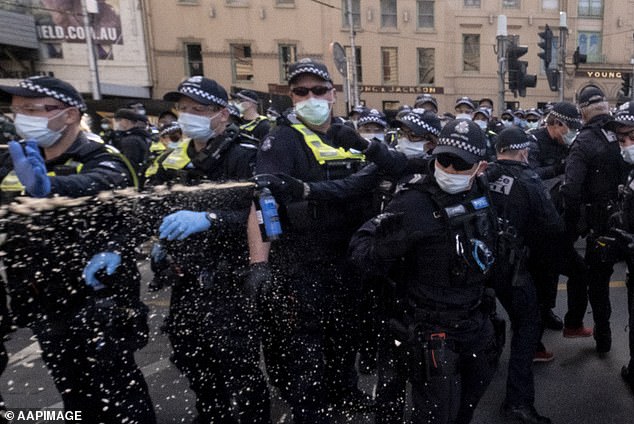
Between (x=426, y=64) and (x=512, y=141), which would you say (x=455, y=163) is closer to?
(x=512, y=141)

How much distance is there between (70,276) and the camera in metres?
2.04

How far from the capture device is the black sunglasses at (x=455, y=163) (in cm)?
200

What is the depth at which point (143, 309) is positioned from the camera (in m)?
2.48

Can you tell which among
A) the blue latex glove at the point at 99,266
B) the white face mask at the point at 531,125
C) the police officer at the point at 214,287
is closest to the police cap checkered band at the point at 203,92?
the police officer at the point at 214,287

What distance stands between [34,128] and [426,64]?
23.9m

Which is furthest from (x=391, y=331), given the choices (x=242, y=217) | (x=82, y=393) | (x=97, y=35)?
(x=97, y=35)

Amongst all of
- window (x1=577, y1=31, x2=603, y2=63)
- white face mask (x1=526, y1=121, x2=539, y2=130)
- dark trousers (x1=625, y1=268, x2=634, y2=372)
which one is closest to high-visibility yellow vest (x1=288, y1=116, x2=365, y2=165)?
dark trousers (x1=625, y1=268, x2=634, y2=372)

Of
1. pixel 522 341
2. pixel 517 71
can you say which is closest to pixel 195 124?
pixel 522 341

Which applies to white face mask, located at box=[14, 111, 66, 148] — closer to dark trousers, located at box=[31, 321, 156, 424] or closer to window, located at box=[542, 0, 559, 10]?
dark trousers, located at box=[31, 321, 156, 424]

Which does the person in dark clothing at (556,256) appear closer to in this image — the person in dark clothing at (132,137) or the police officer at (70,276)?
the police officer at (70,276)

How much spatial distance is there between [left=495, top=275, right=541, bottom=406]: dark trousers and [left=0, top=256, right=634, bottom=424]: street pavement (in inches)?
8.4

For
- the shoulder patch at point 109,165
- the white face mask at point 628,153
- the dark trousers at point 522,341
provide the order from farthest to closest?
1. the white face mask at point 628,153
2. the dark trousers at point 522,341
3. the shoulder patch at point 109,165

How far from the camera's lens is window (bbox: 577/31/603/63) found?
81.8 feet

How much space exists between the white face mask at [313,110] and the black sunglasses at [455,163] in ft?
2.73
